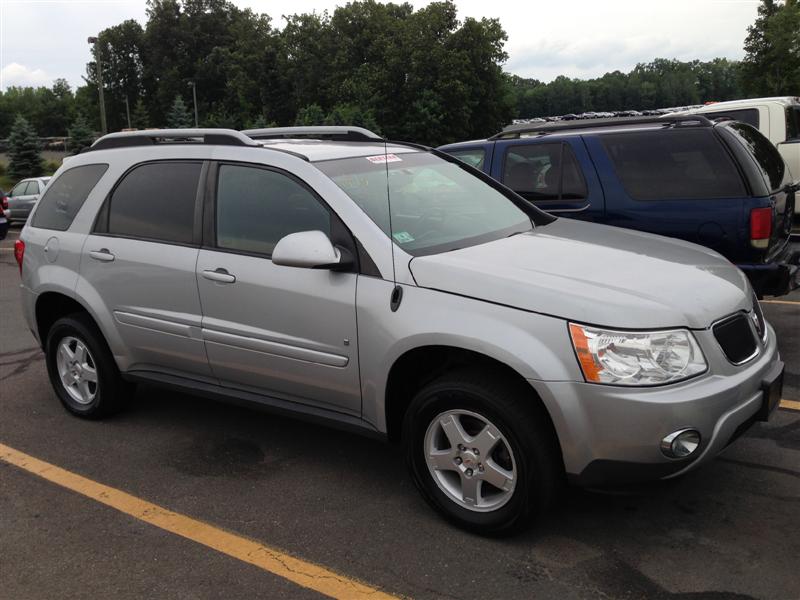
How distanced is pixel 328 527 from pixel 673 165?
13.0 ft

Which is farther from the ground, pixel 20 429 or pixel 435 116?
pixel 435 116

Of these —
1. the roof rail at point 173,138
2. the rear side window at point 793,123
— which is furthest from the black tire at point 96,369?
the rear side window at point 793,123

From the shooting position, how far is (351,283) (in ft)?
11.9

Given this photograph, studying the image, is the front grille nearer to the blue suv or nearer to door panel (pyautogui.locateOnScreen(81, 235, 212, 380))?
the blue suv

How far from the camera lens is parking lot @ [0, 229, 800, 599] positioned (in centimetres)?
307

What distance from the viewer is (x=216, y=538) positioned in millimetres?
3469

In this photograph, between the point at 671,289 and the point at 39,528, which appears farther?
the point at 39,528

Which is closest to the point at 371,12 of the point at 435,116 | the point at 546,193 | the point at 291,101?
the point at 291,101

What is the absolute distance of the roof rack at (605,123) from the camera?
5.98m

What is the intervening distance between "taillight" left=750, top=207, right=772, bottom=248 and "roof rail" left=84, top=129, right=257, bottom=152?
11.6 feet

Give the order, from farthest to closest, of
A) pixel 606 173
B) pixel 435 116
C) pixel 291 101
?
1. pixel 291 101
2. pixel 435 116
3. pixel 606 173

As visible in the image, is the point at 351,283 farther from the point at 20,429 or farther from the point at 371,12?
the point at 371,12

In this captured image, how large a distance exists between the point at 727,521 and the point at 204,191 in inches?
120

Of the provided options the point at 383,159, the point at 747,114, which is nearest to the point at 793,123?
the point at 747,114
